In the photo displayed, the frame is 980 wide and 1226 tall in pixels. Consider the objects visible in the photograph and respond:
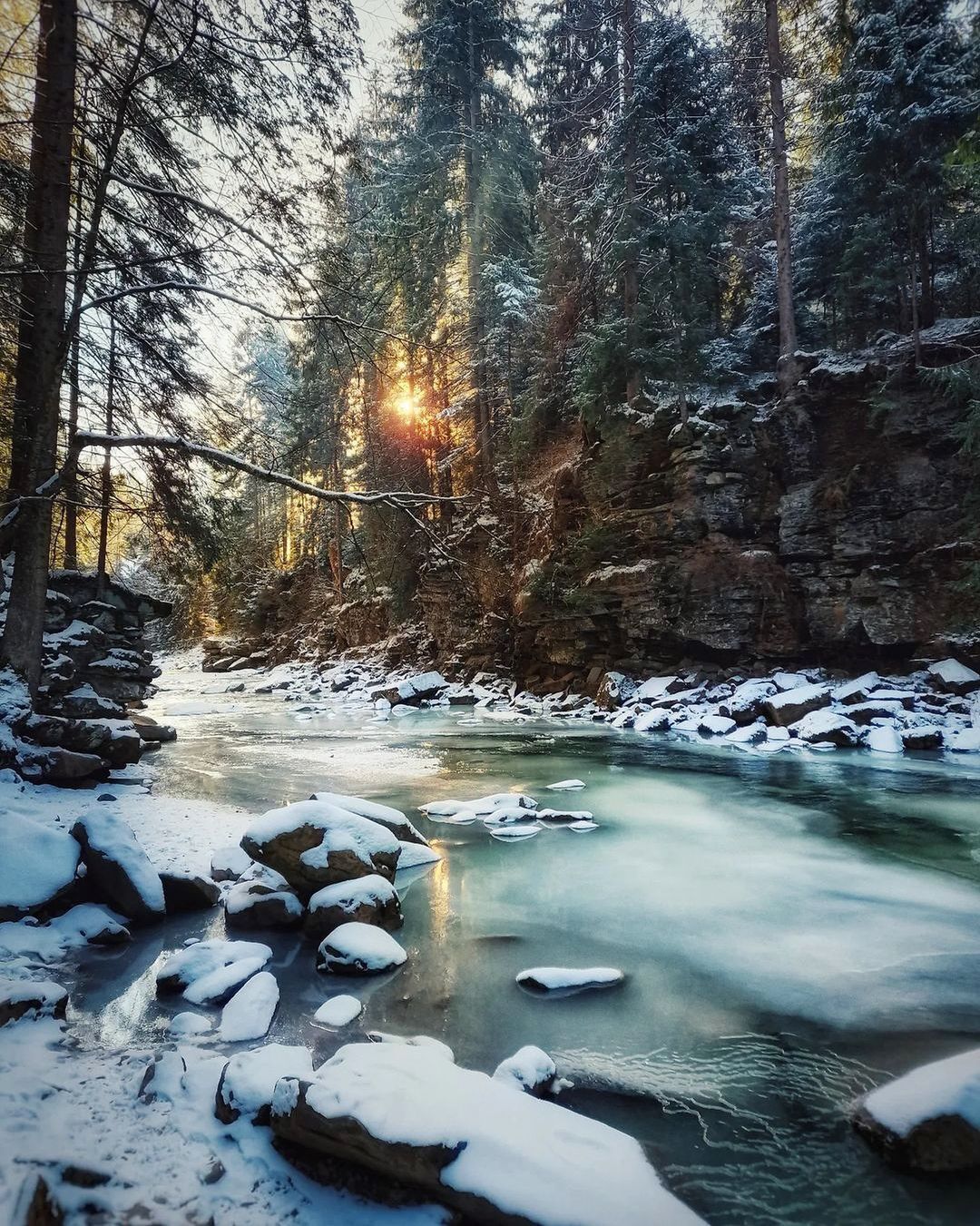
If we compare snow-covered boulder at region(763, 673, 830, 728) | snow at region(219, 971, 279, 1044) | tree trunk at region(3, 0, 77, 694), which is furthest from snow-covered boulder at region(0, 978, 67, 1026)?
snow-covered boulder at region(763, 673, 830, 728)

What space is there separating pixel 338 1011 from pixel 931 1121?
2.50 metres

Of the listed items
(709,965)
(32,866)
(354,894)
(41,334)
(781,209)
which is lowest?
(709,965)

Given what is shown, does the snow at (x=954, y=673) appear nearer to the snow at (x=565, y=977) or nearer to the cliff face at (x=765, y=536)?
the cliff face at (x=765, y=536)

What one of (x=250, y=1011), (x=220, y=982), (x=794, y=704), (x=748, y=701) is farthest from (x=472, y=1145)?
(x=748, y=701)

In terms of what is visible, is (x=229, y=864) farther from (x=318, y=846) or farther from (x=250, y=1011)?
(x=250, y=1011)

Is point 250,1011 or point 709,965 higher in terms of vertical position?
point 250,1011

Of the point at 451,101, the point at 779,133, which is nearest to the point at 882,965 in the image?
the point at 779,133

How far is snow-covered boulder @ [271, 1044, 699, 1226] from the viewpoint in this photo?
1.85 meters

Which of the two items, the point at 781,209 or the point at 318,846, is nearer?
the point at 318,846

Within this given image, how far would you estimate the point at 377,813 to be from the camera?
5723 mm

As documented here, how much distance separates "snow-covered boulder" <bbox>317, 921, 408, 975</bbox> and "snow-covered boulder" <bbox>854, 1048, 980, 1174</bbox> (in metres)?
2.39

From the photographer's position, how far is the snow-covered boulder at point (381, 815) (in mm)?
5590

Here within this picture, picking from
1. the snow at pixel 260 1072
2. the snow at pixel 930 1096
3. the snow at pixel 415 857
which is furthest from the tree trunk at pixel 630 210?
the snow at pixel 260 1072

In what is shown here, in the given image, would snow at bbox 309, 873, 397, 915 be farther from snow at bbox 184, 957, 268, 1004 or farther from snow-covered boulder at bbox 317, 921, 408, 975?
snow at bbox 184, 957, 268, 1004
